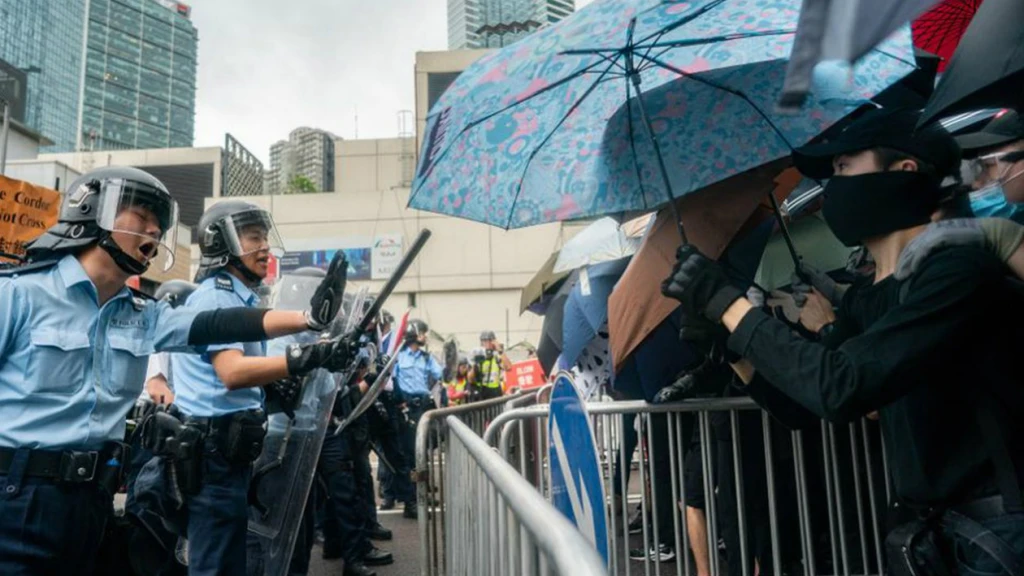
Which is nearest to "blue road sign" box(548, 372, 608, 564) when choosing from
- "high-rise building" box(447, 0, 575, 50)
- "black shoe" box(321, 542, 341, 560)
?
"black shoe" box(321, 542, 341, 560)

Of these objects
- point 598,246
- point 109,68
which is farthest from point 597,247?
point 109,68

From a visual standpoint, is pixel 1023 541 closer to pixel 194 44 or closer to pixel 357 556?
pixel 357 556

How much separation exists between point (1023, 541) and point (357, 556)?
4.73 m

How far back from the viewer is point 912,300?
191 centimetres

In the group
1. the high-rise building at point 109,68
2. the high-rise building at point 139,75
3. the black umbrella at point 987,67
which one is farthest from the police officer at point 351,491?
the high-rise building at point 139,75

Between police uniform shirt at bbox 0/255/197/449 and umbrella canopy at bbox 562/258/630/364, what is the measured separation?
10.7 feet

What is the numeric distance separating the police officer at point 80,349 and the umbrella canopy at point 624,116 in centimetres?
108

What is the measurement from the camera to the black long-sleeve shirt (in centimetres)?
185

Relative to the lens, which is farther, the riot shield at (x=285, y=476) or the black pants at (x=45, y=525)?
the riot shield at (x=285, y=476)

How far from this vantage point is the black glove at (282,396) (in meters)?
3.96

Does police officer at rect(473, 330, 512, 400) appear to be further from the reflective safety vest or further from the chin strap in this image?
the chin strap

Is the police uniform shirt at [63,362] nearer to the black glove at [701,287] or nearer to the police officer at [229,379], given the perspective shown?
the police officer at [229,379]

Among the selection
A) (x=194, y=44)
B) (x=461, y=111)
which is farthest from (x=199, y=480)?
(x=194, y=44)

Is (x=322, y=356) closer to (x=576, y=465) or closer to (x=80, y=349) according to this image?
(x=80, y=349)
